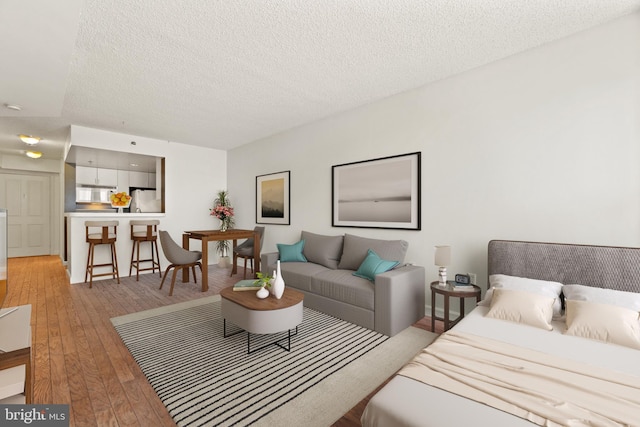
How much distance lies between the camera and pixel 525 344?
5.63 ft

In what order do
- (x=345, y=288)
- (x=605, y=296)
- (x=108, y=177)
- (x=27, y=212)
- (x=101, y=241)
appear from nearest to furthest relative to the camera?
(x=605, y=296), (x=345, y=288), (x=101, y=241), (x=108, y=177), (x=27, y=212)

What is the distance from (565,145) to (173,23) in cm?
343

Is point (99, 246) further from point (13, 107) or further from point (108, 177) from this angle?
point (13, 107)

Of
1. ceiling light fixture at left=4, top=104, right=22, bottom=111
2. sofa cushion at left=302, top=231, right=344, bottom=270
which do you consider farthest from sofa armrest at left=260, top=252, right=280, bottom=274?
ceiling light fixture at left=4, top=104, right=22, bottom=111

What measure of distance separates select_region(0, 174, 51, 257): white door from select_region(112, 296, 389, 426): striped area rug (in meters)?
7.07

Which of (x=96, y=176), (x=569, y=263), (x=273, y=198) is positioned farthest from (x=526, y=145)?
(x=96, y=176)

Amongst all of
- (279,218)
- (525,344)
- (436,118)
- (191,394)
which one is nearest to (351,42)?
(436,118)

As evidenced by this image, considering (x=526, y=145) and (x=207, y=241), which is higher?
(x=526, y=145)

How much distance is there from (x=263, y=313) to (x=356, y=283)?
1.21m

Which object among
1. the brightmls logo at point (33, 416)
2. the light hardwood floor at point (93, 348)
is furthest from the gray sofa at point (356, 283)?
the brightmls logo at point (33, 416)

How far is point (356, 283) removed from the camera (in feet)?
10.5

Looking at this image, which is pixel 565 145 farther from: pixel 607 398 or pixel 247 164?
pixel 247 164

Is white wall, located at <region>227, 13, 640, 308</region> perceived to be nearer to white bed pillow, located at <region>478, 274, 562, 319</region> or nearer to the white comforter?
white bed pillow, located at <region>478, 274, 562, 319</region>

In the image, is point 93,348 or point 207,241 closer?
point 93,348
